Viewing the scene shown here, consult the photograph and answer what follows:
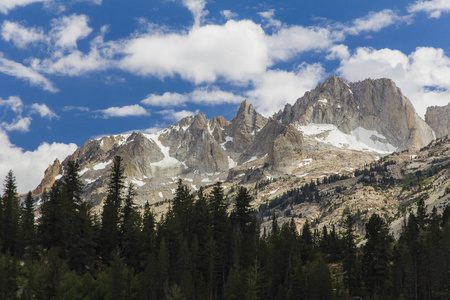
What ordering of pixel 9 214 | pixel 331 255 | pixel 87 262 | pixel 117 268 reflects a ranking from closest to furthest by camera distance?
pixel 117 268, pixel 87 262, pixel 9 214, pixel 331 255

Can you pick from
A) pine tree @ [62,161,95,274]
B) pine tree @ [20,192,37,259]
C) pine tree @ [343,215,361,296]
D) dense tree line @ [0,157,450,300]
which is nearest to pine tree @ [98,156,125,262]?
dense tree line @ [0,157,450,300]

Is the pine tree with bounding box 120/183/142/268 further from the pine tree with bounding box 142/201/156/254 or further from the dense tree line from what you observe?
the pine tree with bounding box 142/201/156/254

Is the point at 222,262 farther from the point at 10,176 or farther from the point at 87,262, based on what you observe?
the point at 10,176

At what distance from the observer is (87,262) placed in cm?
6500

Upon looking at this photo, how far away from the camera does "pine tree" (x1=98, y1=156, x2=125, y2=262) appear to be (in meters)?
71.8

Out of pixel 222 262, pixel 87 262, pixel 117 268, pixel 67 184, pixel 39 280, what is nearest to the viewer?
→ pixel 39 280

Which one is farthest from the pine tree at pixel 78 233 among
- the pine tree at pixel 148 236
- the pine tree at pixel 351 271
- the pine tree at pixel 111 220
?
the pine tree at pixel 351 271

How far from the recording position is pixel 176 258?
7462 centimetres

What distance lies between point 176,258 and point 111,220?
12707mm

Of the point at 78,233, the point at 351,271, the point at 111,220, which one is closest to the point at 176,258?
the point at 111,220

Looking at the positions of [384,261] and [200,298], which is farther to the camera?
[384,261]

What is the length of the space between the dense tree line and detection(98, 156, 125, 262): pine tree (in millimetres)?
167

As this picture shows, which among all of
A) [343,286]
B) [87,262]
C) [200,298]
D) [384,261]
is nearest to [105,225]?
[87,262]

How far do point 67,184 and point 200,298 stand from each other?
1112 inches
